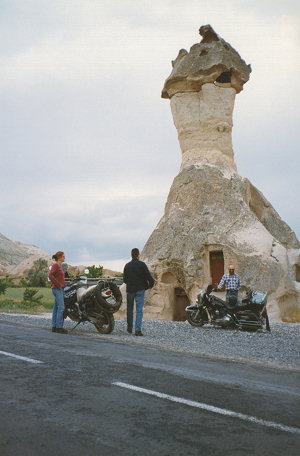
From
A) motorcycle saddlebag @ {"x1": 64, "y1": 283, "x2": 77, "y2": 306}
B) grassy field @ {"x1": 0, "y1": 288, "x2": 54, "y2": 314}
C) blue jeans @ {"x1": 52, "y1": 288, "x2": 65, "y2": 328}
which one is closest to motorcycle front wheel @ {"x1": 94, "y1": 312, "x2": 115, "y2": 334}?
blue jeans @ {"x1": 52, "y1": 288, "x2": 65, "y2": 328}

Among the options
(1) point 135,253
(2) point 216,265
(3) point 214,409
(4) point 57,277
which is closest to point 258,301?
(1) point 135,253

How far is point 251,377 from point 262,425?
223 centimetres

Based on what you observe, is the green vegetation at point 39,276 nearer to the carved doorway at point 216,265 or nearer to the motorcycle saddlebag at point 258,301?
the carved doorway at point 216,265

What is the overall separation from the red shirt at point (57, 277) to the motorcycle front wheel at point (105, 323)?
3.97ft

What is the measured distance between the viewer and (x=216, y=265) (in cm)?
1733

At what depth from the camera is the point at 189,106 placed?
67.0ft

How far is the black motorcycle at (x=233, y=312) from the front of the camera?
1247 centimetres

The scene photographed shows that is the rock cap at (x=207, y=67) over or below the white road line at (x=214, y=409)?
over

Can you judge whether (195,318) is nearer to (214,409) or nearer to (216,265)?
(216,265)

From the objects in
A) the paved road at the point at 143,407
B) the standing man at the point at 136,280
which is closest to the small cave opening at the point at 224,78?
the standing man at the point at 136,280

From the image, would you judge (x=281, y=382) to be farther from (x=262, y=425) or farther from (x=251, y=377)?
(x=262, y=425)

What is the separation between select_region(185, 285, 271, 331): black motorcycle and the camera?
12.5 meters

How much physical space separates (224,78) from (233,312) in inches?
477

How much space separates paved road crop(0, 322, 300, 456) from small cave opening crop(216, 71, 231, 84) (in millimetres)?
16048
